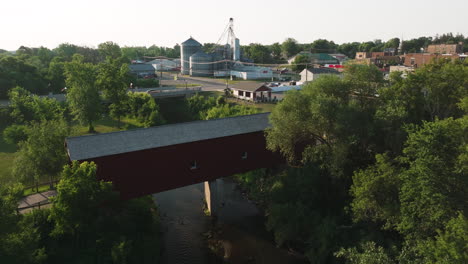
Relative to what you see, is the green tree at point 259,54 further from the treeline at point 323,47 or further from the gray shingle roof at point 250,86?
the gray shingle roof at point 250,86

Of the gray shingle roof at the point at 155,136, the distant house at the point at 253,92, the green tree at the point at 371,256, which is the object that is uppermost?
the distant house at the point at 253,92

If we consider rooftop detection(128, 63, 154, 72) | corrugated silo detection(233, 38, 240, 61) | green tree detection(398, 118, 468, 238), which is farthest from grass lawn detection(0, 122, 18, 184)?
corrugated silo detection(233, 38, 240, 61)

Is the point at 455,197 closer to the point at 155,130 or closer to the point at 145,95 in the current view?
the point at 155,130

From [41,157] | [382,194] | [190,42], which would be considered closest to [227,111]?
[41,157]

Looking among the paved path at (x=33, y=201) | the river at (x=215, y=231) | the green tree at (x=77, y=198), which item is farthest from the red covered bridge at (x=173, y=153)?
the paved path at (x=33, y=201)

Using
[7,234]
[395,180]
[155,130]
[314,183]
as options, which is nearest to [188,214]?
[155,130]

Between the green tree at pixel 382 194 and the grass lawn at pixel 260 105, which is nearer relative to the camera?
the green tree at pixel 382 194

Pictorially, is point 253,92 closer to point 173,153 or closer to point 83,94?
point 83,94

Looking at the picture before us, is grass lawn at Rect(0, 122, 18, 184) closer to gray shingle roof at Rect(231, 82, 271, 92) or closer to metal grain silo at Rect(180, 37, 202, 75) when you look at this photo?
gray shingle roof at Rect(231, 82, 271, 92)
